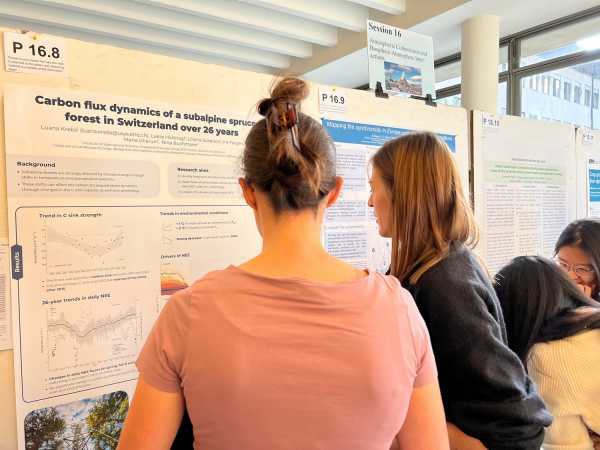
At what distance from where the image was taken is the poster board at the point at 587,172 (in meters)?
2.83

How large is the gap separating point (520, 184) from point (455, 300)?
189 centimetres

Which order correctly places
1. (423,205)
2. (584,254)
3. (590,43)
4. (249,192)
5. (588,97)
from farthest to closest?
1. (588,97)
2. (590,43)
3. (584,254)
4. (423,205)
5. (249,192)

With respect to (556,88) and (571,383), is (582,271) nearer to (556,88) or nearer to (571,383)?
(571,383)

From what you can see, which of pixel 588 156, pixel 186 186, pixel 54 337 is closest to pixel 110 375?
pixel 54 337

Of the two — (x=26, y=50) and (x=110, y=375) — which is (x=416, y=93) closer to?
(x=26, y=50)

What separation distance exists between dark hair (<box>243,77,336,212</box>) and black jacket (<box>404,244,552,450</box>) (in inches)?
13.7

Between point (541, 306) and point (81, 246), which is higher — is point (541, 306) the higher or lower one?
the lower one

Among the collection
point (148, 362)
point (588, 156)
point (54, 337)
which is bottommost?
point (54, 337)

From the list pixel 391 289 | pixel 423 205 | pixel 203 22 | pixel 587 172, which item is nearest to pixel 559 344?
pixel 423 205

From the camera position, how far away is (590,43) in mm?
3420

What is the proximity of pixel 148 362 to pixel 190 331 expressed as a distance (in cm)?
8

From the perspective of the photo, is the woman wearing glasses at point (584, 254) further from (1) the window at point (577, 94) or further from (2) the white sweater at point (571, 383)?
(1) the window at point (577, 94)

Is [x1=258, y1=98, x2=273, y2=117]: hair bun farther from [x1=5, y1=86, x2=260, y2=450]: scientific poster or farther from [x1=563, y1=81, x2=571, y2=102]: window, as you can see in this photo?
[x1=563, y1=81, x2=571, y2=102]: window

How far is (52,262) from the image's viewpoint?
3.94ft
